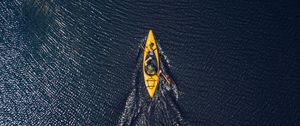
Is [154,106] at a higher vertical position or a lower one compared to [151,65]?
lower

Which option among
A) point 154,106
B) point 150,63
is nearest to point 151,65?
point 150,63

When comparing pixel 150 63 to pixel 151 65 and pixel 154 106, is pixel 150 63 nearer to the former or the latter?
pixel 151 65

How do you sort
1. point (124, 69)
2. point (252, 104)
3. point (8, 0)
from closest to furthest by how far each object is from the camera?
point (252, 104) → point (124, 69) → point (8, 0)

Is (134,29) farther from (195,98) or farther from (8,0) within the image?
(8,0)

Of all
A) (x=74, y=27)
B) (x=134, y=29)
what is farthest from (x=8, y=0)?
(x=134, y=29)

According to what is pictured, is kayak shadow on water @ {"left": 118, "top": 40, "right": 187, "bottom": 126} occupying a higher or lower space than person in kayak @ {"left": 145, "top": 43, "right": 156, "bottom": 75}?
lower

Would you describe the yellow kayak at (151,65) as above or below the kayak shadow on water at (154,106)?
above
